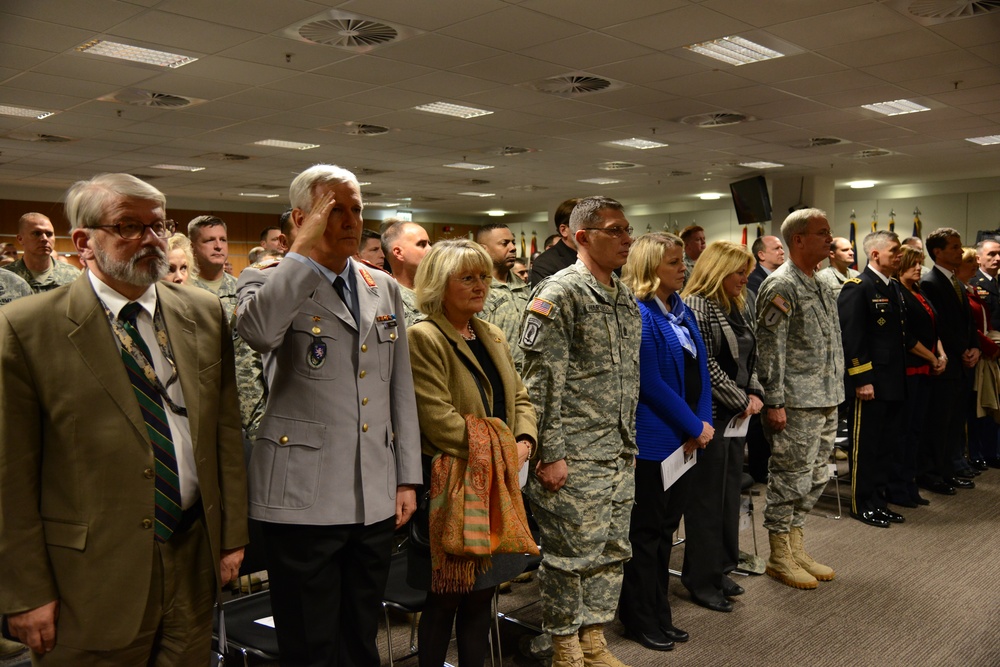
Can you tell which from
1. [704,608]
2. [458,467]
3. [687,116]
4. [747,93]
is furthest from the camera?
[687,116]

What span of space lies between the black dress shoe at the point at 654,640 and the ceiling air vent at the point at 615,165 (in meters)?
10.1

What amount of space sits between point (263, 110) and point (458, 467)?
23.1 feet

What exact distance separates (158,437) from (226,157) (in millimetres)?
10694

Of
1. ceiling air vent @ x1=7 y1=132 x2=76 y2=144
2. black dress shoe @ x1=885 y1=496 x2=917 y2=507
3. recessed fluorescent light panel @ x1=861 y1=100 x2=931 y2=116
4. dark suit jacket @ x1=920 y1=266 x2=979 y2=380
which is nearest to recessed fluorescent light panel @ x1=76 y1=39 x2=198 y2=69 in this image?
ceiling air vent @ x1=7 y1=132 x2=76 y2=144

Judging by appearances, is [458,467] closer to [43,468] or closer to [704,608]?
[43,468]

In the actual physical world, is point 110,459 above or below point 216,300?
below

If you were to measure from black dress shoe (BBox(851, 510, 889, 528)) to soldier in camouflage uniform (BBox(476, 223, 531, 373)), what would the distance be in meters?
2.61

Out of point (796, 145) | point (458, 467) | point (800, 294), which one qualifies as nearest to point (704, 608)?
point (800, 294)

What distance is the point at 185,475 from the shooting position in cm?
180

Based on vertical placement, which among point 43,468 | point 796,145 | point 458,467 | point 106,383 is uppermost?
point 796,145

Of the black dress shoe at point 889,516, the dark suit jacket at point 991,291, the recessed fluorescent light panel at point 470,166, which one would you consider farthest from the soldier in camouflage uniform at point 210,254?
the recessed fluorescent light panel at point 470,166

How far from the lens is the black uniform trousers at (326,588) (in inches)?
76.0

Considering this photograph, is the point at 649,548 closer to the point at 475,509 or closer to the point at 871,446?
the point at 475,509

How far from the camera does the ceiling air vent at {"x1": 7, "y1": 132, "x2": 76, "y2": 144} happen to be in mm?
9680
